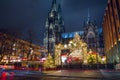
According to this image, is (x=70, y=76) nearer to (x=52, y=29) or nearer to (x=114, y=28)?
(x=114, y=28)

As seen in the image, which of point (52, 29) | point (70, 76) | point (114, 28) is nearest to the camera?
point (70, 76)

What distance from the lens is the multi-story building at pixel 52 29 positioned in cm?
16662

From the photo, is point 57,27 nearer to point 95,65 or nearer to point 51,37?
point 51,37

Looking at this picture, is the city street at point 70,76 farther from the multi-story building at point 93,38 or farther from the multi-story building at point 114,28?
the multi-story building at point 93,38

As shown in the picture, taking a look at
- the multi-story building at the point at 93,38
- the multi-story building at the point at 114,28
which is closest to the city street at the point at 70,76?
the multi-story building at the point at 114,28

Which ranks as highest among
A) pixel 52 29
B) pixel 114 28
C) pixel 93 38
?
pixel 52 29

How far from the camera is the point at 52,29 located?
170 m

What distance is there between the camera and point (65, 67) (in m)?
61.0

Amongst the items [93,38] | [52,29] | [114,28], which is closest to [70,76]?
[114,28]

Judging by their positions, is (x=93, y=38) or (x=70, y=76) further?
(x=93, y=38)

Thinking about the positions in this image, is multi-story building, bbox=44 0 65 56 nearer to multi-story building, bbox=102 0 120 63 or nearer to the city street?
multi-story building, bbox=102 0 120 63

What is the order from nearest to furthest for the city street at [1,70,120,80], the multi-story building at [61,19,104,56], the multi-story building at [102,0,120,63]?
the city street at [1,70,120,80] → the multi-story building at [102,0,120,63] → the multi-story building at [61,19,104,56]

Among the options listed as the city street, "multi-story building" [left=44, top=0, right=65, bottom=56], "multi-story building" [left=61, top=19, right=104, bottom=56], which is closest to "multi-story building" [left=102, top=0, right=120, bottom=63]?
the city street

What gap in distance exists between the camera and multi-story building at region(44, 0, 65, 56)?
6560 inches
